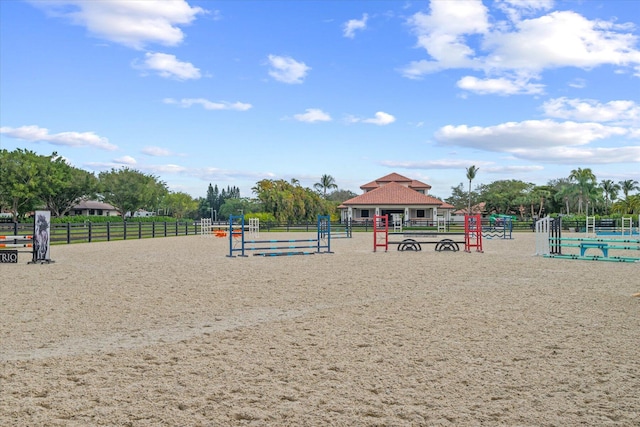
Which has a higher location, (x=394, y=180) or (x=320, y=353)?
(x=394, y=180)


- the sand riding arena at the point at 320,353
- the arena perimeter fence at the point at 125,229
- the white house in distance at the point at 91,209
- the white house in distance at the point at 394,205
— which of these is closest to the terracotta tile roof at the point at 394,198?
the white house in distance at the point at 394,205

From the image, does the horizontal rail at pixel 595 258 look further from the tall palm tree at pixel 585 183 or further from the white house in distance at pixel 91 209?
the white house in distance at pixel 91 209

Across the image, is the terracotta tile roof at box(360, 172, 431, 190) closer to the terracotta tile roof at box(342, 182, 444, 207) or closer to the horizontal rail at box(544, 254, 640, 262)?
the terracotta tile roof at box(342, 182, 444, 207)

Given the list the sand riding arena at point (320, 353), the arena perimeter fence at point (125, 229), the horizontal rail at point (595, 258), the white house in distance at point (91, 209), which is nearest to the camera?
the sand riding arena at point (320, 353)

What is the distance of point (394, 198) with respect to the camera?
58875 millimetres

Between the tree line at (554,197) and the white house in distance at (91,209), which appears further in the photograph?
the white house in distance at (91,209)

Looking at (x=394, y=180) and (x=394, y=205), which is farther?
(x=394, y=180)

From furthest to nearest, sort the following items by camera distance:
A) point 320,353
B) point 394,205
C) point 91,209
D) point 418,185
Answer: point 91,209 → point 418,185 → point 394,205 → point 320,353

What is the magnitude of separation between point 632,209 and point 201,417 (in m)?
75.1

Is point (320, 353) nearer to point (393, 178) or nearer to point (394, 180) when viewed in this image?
point (394, 180)

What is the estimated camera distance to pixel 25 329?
688cm

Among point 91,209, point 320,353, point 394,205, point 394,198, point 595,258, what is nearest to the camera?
point 320,353

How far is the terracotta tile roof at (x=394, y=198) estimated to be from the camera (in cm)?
5757

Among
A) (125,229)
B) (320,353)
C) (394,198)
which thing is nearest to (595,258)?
(320,353)
